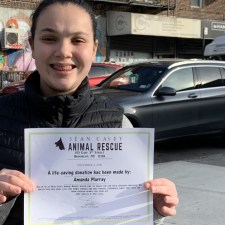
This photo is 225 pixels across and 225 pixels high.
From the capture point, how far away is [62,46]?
1.77 m

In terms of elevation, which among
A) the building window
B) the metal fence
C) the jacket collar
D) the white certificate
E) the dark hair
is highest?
the building window

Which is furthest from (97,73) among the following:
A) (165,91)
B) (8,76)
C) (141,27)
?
(141,27)

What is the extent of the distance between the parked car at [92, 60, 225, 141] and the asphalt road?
41 cm

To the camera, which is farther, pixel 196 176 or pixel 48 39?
pixel 196 176

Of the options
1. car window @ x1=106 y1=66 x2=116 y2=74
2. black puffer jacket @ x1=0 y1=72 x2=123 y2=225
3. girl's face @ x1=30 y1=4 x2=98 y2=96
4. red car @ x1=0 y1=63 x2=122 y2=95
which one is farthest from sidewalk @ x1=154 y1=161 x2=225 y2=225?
car window @ x1=106 y1=66 x2=116 y2=74

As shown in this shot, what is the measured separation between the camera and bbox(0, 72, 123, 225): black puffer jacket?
1.79 meters

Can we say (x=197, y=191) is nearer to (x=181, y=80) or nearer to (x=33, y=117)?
(x=181, y=80)

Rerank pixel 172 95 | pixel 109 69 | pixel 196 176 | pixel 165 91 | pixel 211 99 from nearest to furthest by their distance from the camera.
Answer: pixel 196 176, pixel 165 91, pixel 172 95, pixel 211 99, pixel 109 69

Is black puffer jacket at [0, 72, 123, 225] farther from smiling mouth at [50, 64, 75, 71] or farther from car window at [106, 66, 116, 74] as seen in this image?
car window at [106, 66, 116, 74]

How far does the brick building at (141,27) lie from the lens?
1884 centimetres

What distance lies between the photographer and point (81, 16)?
72.0 inches

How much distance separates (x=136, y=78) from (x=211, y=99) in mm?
1532

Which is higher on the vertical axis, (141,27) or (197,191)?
(141,27)

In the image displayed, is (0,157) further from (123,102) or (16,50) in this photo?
(16,50)
